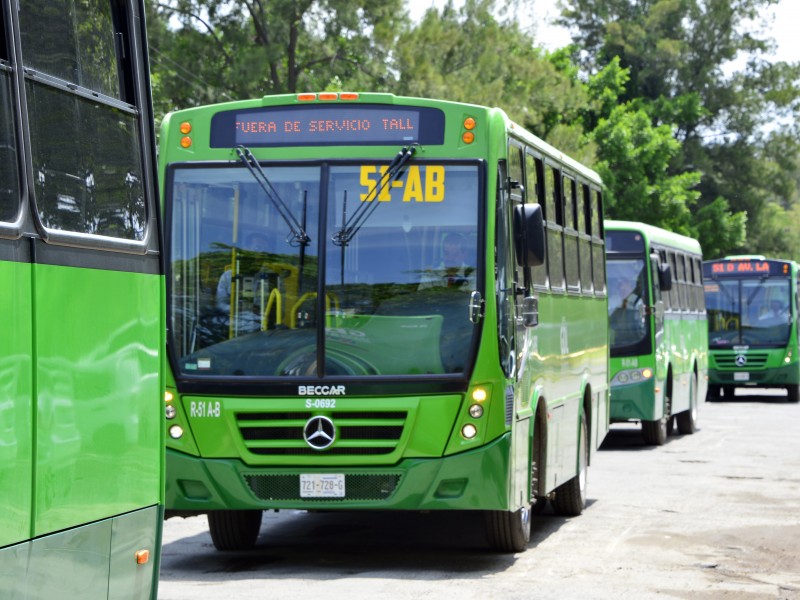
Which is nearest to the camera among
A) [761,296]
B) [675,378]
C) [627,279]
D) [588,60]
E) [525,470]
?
[525,470]

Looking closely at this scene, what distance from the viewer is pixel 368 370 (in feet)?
35.7

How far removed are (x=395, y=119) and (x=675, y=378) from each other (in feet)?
45.7

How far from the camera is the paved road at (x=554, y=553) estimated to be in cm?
1017

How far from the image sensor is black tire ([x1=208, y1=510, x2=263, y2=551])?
1188 centimetres

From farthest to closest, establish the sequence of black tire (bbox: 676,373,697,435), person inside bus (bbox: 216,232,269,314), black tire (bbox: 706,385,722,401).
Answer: black tire (bbox: 706,385,722,401)
black tire (bbox: 676,373,697,435)
person inside bus (bbox: 216,232,269,314)

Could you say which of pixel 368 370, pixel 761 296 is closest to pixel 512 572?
pixel 368 370

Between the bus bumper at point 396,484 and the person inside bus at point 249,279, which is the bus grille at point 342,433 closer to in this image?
the bus bumper at point 396,484

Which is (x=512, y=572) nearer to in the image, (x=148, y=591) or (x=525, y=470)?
(x=525, y=470)

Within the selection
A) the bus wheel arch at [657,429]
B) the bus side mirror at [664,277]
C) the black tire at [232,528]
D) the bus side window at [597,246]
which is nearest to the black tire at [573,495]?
the bus side window at [597,246]

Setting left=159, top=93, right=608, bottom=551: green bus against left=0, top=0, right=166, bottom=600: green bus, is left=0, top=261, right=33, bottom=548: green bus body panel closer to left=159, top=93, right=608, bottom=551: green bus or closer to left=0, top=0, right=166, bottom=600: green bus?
left=0, top=0, right=166, bottom=600: green bus

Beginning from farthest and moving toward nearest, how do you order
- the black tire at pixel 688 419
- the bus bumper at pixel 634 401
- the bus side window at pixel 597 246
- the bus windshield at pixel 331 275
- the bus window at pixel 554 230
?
the black tire at pixel 688 419 → the bus bumper at pixel 634 401 → the bus side window at pixel 597 246 → the bus window at pixel 554 230 → the bus windshield at pixel 331 275

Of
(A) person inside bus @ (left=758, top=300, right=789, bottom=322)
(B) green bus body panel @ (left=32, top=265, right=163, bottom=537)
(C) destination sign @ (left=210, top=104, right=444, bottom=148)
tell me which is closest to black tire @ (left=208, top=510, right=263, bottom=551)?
(C) destination sign @ (left=210, top=104, right=444, bottom=148)

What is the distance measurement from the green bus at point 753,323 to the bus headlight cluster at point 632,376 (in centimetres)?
1461

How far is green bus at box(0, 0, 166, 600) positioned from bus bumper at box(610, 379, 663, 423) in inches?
627
